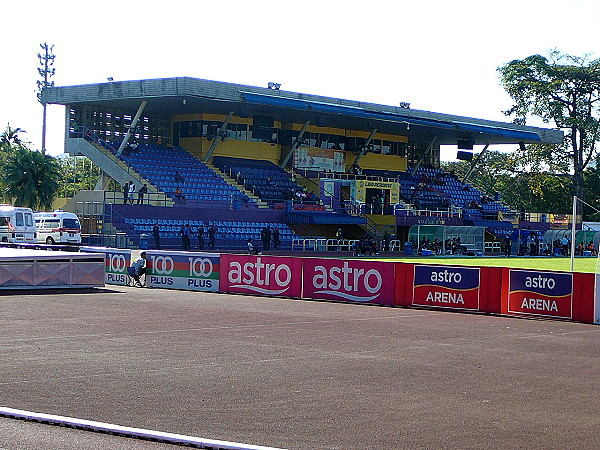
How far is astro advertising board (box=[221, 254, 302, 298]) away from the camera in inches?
1025

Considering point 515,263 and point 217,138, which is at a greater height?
point 217,138

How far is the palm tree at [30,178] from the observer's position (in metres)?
60.5

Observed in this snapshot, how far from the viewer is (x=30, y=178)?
60.7m

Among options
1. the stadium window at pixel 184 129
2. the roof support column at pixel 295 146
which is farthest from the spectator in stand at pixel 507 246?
the stadium window at pixel 184 129

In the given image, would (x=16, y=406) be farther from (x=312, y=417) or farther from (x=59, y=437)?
(x=312, y=417)

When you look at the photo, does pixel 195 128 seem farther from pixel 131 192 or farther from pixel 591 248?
pixel 591 248

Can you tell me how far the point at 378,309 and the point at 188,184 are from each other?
36.5 metres

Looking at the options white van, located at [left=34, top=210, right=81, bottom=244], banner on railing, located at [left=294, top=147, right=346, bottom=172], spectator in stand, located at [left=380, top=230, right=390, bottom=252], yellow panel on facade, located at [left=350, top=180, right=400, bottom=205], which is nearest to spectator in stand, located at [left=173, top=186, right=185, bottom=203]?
white van, located at [left=34, top=210, right=81, bottom=244]

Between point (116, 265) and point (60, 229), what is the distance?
21.7 metres

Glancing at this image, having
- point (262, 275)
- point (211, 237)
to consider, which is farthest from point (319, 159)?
point (262, 275)

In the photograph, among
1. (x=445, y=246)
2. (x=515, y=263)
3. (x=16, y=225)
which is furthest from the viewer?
(x=445, y=246)

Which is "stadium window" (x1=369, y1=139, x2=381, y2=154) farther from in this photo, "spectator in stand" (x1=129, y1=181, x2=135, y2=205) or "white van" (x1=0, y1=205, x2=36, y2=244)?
"white van" (x1=0, y1=205, x2=36, y2=244)

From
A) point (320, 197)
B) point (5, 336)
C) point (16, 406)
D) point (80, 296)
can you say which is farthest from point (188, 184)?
point (16, 406)

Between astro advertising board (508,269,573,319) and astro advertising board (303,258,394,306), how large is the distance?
3566 mm
